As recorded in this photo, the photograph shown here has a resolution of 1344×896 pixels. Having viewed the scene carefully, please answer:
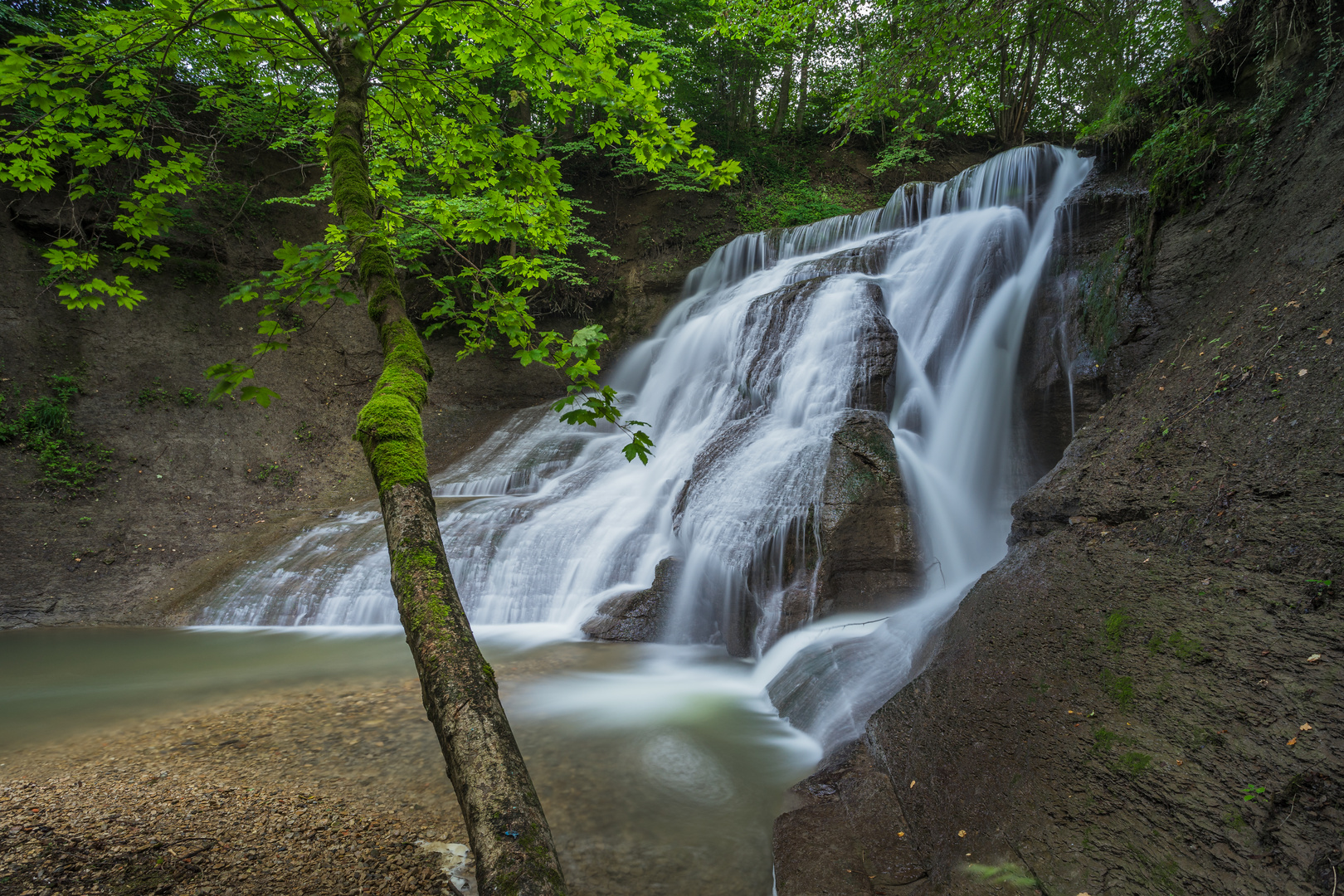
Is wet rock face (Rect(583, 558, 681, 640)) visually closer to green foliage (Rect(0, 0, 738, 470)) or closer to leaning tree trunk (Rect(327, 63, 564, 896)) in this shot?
green foliage (Rect(0, 0, 738, 470))

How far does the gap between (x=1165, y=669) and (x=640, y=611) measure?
209 inches

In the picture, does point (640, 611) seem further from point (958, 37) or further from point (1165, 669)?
point (958, 37)

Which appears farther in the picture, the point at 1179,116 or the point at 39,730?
the point at 1179,116

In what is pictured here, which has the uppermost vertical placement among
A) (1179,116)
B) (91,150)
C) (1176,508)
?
(1179,116)

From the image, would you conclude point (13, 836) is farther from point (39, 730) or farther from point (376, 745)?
point (39, 730)

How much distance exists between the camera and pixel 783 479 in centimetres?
725

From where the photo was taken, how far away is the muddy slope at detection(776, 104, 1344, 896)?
2168 mm

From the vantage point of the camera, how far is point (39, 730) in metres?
4.50

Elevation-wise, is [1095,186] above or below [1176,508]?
above

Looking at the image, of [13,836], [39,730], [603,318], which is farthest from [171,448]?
[13,836]

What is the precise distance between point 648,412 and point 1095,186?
864 centimetres

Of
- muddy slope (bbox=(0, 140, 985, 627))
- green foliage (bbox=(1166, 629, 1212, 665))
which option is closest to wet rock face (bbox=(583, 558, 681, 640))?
green foliage (bbox=(1166, 629, 1212, 665))

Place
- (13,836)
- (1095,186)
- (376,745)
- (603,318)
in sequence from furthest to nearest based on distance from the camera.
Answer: (603,318)
(1095,186)
(376,745)
(13,836)

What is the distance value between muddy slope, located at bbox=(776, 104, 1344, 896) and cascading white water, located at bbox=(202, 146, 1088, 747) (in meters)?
1.11
